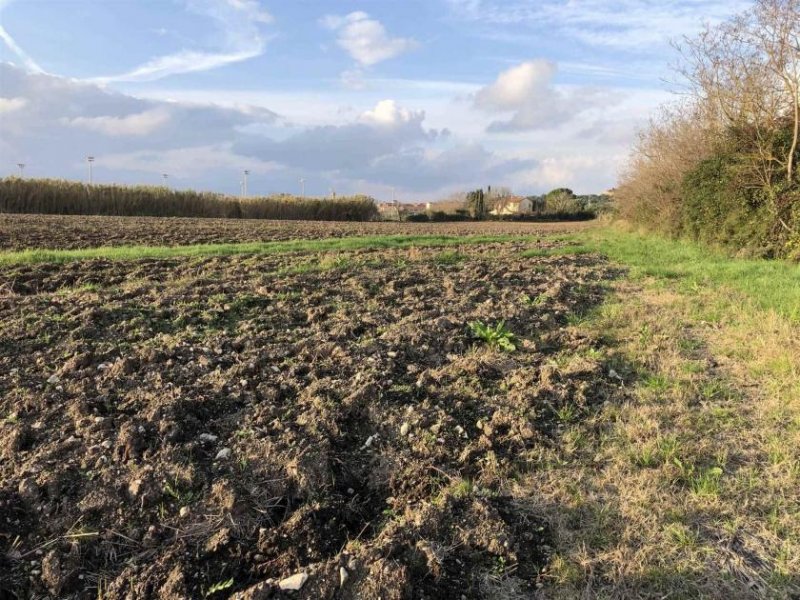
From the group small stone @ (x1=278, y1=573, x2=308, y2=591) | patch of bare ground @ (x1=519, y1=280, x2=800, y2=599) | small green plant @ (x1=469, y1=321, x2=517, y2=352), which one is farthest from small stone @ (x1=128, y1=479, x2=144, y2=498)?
small green plant @ (x1=469, y1=321, x2=517, y2=352)

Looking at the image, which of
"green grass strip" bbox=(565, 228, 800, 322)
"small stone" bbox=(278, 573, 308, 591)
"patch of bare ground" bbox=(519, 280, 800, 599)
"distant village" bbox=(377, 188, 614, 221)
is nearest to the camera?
"small stone" bbox=(278, 573, 308, 591)

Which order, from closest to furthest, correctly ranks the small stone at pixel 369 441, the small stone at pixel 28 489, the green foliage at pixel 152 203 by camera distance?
the small stone at pixel 28 489
the small stone at pixel 369 441
the green foliage at pixel 152 203

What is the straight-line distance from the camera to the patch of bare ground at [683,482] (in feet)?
8.17

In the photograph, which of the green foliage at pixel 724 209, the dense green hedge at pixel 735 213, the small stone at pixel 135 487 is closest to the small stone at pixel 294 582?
the small stone at pixel 135 487

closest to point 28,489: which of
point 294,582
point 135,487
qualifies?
point 135,487

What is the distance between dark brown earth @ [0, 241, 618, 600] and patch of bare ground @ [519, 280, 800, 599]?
194 mm

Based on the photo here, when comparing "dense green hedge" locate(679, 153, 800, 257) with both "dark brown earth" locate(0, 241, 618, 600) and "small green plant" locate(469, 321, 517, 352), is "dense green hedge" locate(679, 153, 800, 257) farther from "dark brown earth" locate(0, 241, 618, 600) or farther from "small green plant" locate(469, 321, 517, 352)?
"small green plant" locate(469, 321, 517, 352)

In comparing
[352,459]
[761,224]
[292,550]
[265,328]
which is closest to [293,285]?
[265,328]

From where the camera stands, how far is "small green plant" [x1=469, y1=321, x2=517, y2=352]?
17.3 feet

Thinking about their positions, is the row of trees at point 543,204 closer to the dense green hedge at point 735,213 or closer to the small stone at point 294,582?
the dense green hedge at point 735,213

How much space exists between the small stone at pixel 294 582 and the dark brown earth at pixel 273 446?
0.10ft

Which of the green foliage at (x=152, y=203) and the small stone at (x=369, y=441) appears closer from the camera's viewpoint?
the small stone at (x=369, y=441)

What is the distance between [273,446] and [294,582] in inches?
41.8

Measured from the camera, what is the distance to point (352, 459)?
3.39 meters
